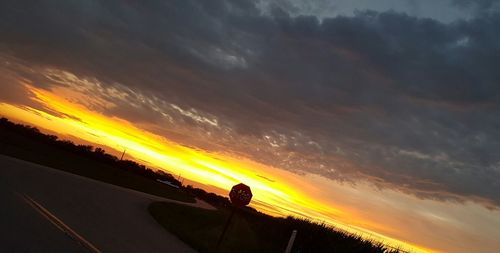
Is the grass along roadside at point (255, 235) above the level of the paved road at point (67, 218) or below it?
above

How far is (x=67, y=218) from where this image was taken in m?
14.3

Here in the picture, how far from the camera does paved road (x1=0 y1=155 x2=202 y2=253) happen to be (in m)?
10.7

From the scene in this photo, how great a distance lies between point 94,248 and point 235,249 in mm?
8021

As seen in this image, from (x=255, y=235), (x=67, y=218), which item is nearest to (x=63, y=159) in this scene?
(x=255, y=235)

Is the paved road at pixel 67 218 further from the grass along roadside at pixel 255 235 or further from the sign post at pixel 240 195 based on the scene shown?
the sign post at pixel 240 195

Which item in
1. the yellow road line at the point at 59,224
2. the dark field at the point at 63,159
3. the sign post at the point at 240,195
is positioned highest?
the sign post at the point at 240,195

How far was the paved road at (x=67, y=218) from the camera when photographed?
35.1 ft

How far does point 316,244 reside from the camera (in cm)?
2139

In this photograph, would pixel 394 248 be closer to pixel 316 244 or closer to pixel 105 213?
pixel 316 244

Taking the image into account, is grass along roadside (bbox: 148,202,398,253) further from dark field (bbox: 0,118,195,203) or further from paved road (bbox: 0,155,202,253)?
dark field (bbox: 0,118,195,203)

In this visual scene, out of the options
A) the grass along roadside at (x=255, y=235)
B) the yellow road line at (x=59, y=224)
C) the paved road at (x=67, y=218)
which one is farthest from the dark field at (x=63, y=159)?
the yellow road line at (x=59, y=224)

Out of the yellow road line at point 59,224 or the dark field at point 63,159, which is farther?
the dark field at point 63,159

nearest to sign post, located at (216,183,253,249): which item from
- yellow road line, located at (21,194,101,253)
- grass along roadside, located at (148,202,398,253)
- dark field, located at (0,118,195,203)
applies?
grass along roadside, located at (148,202,398,253)

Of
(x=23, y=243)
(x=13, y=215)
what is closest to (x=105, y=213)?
(x=13, y=215)
